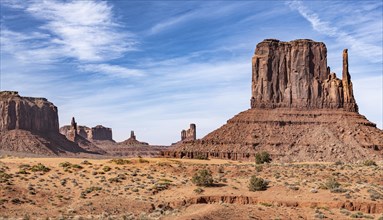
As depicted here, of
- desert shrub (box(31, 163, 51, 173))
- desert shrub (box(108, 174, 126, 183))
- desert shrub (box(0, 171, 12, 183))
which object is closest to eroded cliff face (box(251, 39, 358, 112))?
desert shrub (box(108, 174, 126, 183))

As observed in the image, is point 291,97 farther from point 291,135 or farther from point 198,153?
point 198,153

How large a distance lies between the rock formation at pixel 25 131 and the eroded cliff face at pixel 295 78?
71.2m

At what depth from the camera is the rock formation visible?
164250 millimetres

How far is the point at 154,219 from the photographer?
36062 millimetres

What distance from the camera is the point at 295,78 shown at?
5197 inches

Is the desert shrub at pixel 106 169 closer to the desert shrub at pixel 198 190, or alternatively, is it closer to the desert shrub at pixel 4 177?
the desert shrub at pixel 4 177

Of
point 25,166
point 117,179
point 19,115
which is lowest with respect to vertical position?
point 117,179

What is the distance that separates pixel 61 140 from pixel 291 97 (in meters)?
97.4

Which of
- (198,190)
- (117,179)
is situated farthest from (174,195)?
(117,179)

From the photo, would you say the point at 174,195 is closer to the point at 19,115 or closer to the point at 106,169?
the point at 106,169

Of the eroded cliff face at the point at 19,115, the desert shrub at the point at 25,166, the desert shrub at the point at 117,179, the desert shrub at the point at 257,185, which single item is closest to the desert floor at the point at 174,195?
the desert shrub at the point at 117,179

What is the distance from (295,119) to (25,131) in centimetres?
10218

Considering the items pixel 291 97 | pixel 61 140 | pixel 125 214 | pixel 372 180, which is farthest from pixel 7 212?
pixel 61 140

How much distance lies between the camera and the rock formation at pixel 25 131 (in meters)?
164
